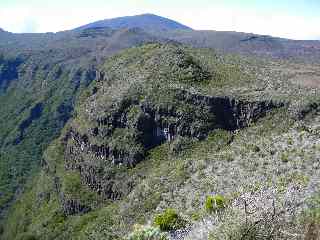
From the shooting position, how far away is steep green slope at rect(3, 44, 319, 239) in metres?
63.6

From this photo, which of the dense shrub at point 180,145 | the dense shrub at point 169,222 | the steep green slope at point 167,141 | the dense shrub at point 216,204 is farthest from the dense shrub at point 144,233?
the dense shrub at point 180,145

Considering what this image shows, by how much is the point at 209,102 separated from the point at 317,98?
928 inches

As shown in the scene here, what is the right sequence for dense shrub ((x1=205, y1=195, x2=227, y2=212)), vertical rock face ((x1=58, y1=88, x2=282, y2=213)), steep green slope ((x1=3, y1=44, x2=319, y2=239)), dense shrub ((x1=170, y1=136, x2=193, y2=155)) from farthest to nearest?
dense shrub ((x1=170, y1=136, x2=193, y2=155)), vertical rock face ((x1=58, y1=88, x2=282, y2=213)), steep green slope ((x1=3, y1=44, x2=319, y2=239)), dense shrub ((x1=205, y1=195, x2=227, y2=212))

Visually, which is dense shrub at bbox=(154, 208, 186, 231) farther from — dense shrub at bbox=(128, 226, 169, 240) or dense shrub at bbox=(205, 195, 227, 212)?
dense shrub at bbox=(128, 226, 169, 240)

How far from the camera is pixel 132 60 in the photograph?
141 metres

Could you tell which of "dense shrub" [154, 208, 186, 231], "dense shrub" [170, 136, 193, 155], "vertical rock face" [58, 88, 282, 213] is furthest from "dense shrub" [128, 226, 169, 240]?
"dense shrub" [170, 136, 193, 155]

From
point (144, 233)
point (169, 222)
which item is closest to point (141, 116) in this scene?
point (169, 222)

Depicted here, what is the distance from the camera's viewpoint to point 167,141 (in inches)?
4161

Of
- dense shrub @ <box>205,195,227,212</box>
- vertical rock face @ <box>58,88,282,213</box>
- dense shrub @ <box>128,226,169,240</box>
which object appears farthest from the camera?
vertical rock face @ <box>58,88,282,213</box>

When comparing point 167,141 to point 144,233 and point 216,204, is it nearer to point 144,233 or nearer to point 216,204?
point 216,204

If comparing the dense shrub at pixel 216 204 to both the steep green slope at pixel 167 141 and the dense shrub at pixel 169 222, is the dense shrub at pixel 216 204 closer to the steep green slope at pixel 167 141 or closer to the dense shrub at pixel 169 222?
the dense shrub at pixel 169 222

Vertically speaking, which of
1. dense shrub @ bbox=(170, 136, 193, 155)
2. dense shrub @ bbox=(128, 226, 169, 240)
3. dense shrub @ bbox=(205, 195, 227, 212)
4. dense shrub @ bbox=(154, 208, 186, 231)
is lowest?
dense shrub @ bbox=(170, 136, 193, 155)

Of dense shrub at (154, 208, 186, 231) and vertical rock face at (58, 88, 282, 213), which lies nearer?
dense shrub at (154, 208, 186, 231)

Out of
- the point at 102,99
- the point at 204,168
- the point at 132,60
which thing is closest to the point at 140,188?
the point at 204,168
